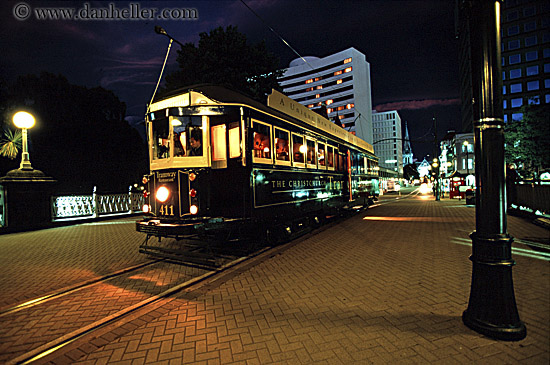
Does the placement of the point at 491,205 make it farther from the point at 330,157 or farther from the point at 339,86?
the point at 339,86

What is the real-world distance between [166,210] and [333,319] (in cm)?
410

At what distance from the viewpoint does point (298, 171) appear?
8.21 metres

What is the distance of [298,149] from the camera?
27.2 feet

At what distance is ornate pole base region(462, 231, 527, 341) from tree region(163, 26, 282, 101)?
16.5 m

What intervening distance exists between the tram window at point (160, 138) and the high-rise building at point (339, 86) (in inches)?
3235

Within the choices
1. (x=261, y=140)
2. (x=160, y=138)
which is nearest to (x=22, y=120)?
(x=160, y=138)

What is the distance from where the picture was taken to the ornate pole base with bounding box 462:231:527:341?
2.75 m

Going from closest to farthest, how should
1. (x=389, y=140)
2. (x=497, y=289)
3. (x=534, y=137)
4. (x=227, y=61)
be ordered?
1. (x=497, y=289)
2. (x=227, y=61)
3. (x=534, y=137)
4. (x=389, y=140)

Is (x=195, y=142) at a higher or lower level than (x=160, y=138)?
lower

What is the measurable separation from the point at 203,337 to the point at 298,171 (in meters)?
5.68

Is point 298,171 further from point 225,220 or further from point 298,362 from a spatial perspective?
point 298,362

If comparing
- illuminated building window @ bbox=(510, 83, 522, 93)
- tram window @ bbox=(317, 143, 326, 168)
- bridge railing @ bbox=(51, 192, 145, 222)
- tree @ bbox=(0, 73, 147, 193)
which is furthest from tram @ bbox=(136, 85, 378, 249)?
illuminated building window @ bbox=(510, 83, 522, 93)

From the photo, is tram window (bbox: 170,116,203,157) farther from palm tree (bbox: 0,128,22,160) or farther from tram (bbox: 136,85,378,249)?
palm tree (bbox: 0,128,22,160)

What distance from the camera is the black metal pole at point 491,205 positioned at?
2777 millimetres
